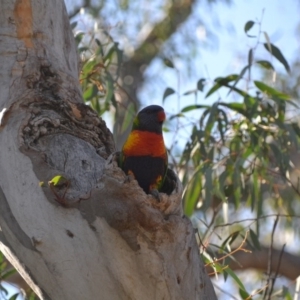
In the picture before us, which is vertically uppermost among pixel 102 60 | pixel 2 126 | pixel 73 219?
pixel 102 60

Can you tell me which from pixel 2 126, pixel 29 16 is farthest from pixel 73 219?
pixel 29 16

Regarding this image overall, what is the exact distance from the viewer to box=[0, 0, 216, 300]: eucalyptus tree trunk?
178cm

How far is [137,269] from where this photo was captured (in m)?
1.79

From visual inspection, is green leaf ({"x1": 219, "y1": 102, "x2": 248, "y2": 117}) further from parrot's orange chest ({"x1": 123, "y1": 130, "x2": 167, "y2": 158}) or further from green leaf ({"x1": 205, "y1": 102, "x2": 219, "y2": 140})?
parrot's orange chest ({"x1": 123, "y1": 130, "x2": 167, "y2": 158})

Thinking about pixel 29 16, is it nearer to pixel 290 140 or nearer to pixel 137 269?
pixel 137 269

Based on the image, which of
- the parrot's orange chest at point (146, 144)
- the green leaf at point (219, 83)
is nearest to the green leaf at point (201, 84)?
the green leaf at point (219, 83)

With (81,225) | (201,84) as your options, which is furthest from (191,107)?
(81,225)

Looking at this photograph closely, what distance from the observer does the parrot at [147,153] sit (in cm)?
230

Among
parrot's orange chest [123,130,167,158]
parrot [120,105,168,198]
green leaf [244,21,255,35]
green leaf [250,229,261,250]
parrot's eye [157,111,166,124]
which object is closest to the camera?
parrot [120,105,168,198]

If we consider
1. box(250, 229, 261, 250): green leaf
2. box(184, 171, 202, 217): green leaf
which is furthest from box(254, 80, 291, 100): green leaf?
box(250, 229, 261, 250): green leaf

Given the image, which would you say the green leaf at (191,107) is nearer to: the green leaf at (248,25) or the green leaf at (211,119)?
the green leaf at (211,119)

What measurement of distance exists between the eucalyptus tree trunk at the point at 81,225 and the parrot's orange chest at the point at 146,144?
0.66 feet

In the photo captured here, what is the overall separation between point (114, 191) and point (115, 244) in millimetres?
145

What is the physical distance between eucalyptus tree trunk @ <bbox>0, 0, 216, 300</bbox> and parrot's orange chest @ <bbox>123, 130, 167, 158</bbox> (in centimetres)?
20
